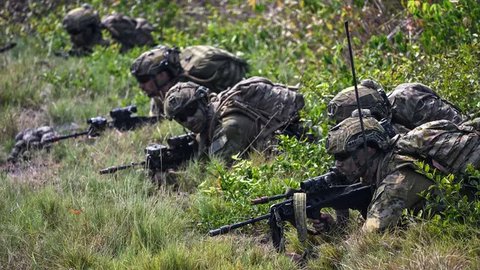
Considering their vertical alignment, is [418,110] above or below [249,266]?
above

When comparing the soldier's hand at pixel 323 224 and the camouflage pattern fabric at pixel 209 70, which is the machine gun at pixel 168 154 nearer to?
the camouflage pattern fabric at pixel 209 70

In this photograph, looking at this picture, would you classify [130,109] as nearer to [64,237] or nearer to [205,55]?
[205,55]

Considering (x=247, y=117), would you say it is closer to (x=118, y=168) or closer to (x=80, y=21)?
(x=118, y=168)

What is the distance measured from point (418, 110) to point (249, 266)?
1782 mm

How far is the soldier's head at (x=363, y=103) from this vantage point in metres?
6.34

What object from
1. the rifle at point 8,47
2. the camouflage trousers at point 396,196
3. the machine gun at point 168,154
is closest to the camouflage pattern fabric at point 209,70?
the machine gun at point 168,154

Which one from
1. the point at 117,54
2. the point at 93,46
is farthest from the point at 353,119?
the point at 93,46

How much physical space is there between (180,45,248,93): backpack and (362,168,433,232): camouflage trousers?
4191mm

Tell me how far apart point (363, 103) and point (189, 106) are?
1.90m

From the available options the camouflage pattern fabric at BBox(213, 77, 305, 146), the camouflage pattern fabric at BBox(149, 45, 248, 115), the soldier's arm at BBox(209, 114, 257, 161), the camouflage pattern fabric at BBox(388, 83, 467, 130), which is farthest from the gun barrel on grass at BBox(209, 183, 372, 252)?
the camouflage pattern fabric at BBox(149, 45, 248, 115)

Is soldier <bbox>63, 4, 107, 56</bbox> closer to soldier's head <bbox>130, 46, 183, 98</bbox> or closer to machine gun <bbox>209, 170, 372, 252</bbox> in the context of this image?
soldier's head <bbox>130, 46, 183, 98</bbox>

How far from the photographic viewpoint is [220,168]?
6562 millimetres

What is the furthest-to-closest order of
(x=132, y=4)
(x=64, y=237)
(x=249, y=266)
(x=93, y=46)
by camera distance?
(x=132, y=4)
(x=93, y=46)
(x=64, y=237)
(x=249, y=266)

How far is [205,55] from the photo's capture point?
9594 mm
